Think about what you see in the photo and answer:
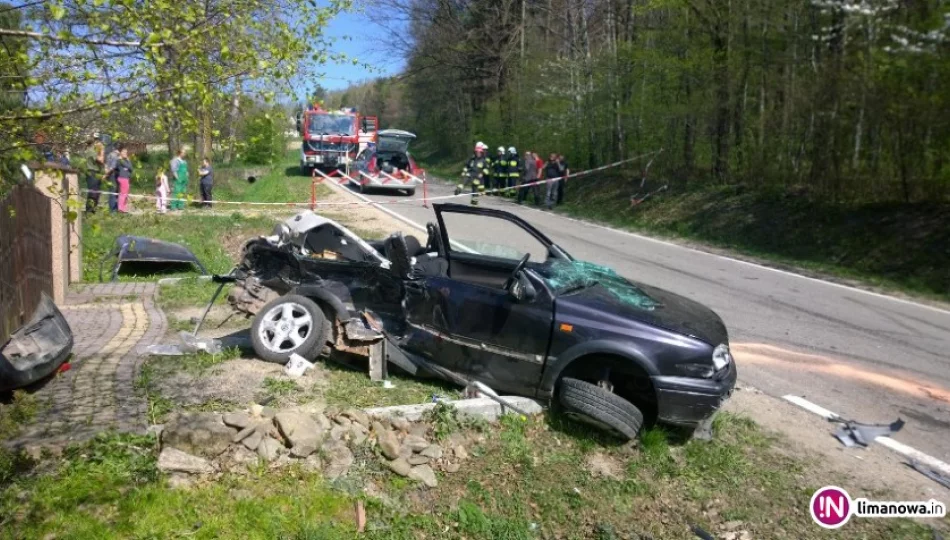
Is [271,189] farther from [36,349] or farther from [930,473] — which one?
[930,473]

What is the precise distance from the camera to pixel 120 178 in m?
15.7

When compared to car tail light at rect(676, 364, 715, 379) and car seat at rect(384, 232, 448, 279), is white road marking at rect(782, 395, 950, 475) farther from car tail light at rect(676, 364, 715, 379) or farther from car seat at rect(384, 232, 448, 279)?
car seat at rect(384, 232, 448, 279)

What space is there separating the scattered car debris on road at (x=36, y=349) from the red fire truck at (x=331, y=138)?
25839 mm

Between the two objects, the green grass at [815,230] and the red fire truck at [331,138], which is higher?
the red fire truck at [331,138]

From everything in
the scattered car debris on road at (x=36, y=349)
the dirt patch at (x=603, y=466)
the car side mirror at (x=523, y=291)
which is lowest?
the dirt patch at (x=603, y=466)

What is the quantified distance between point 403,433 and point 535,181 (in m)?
21.1

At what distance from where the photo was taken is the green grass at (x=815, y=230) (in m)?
13.1

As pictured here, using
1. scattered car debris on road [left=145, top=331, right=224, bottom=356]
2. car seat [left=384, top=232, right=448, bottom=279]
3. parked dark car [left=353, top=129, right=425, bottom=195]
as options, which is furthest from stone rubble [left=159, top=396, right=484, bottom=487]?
parked dark car [left=353, top=129, right=425, bottom=195]

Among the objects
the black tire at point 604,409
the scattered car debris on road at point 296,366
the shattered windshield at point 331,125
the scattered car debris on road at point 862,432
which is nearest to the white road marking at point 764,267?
the scattered car debris on road at point 862,432

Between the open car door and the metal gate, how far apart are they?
123 inches

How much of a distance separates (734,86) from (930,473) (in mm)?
16134

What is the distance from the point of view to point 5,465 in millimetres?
4285

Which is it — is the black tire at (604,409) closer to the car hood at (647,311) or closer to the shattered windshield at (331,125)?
the car hood at (647,311)

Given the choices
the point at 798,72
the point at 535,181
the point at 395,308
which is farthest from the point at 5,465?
the point at 535,181
